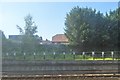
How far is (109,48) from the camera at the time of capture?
105ft

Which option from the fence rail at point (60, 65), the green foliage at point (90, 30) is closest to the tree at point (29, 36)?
the green foliage at point (90, 30)

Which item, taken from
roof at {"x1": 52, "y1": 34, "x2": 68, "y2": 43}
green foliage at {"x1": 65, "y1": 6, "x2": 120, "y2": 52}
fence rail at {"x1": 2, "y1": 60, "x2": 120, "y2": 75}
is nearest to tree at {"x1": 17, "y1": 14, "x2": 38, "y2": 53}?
green foliage at {"x1": 65, "y1": 6, "x2": 120, "y2": 52}

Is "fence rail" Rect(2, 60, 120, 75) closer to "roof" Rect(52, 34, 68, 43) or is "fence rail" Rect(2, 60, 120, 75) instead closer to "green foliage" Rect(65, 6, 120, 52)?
"green foliage" Rect(65, 6, 120, 52)

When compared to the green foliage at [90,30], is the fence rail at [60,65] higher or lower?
lower

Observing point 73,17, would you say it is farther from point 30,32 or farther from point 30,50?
point 30,50

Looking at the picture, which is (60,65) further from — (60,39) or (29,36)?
(60,39)

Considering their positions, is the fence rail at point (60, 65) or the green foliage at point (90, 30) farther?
the green foliage at point (90, 30)

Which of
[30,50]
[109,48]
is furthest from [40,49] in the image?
[109,48]

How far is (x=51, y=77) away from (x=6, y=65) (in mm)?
5452

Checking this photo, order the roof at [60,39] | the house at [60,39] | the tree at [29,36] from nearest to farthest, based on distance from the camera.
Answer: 1. the tree at [29,36]
2. the house at [60,39]
3. the roof at [60,39]

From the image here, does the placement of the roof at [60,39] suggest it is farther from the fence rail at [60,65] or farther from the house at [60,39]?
the fence rail at [60,65]

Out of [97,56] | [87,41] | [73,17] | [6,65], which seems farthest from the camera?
[73,17]

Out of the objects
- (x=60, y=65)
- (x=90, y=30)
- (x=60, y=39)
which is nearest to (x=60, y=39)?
(x=60, y=39)

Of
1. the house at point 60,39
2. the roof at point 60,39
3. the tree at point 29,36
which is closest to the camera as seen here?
the tree at point 29,36
